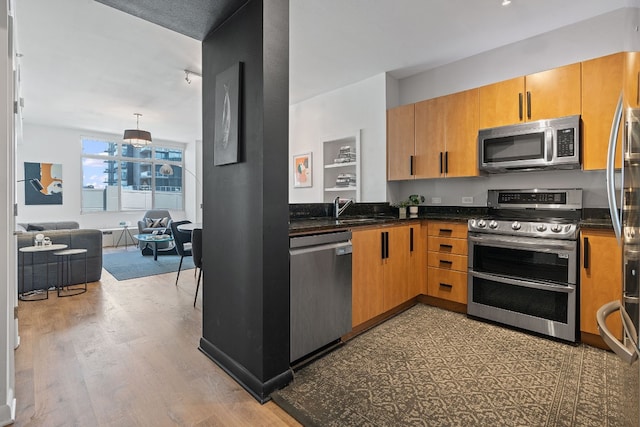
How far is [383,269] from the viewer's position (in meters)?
2.78

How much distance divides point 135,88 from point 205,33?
10.5ft

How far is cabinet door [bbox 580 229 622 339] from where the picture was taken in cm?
225

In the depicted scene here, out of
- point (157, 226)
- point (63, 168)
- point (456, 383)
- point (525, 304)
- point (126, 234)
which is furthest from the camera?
point (126, 234)

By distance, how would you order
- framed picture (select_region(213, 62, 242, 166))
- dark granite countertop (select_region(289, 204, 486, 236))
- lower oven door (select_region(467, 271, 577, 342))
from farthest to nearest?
lower oven door (select_region(467, 271, 577, 342))
dark granite countertop (select_region(289, 204, 486, 236))
framed picture (select_region(213, 62, 242, 166))

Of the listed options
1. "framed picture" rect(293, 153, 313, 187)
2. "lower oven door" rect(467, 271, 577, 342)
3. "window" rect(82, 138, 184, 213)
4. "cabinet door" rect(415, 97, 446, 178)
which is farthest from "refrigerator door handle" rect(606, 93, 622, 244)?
"window" rect(82, 138, 184, 213)

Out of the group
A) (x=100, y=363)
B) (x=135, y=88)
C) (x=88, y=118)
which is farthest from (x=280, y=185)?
(x=88, y=118)

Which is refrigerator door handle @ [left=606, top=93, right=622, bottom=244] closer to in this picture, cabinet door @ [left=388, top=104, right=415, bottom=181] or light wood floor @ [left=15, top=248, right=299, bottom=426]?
light wood floor @ [left=15, top=248, right=299, bottom=426]

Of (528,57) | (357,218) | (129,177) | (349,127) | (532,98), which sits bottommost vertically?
(357,218)

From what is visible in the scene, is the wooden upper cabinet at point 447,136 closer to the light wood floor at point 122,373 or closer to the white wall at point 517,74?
the white wall at point 517,74

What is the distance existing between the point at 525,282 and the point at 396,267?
1033 millimetres

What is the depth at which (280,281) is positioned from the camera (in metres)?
1.85

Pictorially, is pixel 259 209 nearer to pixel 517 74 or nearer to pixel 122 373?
pixel 122 373

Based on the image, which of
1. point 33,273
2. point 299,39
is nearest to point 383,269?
point 299,39

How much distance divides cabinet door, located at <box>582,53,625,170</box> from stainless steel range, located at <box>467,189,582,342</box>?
0.43m
